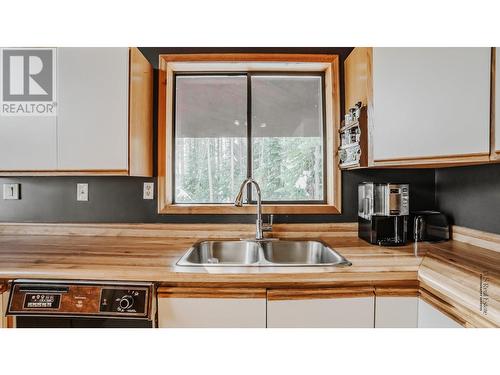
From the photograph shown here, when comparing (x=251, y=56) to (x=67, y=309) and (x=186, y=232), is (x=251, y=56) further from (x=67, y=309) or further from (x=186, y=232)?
(x=67, y=309)

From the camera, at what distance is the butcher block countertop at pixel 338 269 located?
1012mm

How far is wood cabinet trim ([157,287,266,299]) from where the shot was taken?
47.4 inches

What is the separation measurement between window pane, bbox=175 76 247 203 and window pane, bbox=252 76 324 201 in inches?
4.5

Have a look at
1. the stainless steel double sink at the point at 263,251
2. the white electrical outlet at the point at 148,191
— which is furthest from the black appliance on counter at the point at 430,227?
the white electrical outlet at the point at 148,191

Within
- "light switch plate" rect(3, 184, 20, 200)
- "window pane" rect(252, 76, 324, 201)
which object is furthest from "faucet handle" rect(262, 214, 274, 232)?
"light switch plate" rect(3, 184, 20, 200)

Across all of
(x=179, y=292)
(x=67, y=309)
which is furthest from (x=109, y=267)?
(x=179, y=292)

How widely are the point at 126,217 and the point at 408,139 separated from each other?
5.66 feet

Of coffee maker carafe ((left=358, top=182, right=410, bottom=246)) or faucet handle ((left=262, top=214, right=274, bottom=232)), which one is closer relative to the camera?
coffee maker carafe ((left=358, top=182, right=410, bottom=246))

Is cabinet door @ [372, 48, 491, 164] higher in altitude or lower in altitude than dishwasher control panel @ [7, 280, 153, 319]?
higher

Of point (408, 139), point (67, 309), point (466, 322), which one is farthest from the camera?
point (408, 139)

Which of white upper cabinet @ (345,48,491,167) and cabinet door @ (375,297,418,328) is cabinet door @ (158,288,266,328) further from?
white upper cabinet @ (345,48,491,167)

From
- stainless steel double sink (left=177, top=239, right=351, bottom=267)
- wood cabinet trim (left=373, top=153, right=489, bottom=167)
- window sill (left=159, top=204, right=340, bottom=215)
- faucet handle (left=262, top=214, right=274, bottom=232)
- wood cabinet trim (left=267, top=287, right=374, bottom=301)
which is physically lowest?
wood cabinet trim (left=267, top=287, right=374, bottom=301)

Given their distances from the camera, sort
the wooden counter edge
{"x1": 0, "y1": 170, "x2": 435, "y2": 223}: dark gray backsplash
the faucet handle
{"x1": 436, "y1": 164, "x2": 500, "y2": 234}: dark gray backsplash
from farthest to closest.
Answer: {"x1": 0, "y1": 170, "x2": 435, "y2": 223}: dark gray backsplash
the faucet handle
{"x1": 436, "y1": 164, "x2": 500, "y2": 234}: dark gray backsplash
the wooden counter edge

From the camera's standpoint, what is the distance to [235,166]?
206cm
